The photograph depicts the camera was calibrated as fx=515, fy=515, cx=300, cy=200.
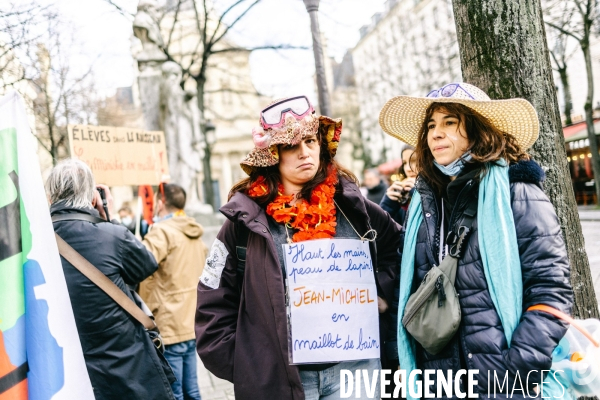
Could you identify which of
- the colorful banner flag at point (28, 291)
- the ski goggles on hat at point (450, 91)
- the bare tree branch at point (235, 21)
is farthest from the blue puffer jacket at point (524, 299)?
the bare tree branch at point (235, 21)

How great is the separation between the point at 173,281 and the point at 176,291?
0.29 ft

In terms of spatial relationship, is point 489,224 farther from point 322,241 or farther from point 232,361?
point 232,361

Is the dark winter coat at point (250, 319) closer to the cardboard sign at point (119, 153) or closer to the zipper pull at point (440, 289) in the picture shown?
the zipper pull at point (440, 289)

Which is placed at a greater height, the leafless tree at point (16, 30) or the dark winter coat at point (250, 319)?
the leafless tree at point (16, 30)

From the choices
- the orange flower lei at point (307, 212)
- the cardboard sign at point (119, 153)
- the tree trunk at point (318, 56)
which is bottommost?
the orange flower lei at point (307, 212)

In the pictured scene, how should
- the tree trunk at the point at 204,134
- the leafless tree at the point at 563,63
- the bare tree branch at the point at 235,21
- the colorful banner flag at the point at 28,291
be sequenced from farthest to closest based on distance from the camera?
the leafless tree at the point at 563,63 < the tree trunk at the point at 204,134 < the bare tree branch at the point at 235,21 < the colorful banner flag at the point at 28,291

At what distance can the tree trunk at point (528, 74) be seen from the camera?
2730 millimetres

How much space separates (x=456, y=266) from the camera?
6.65 feet

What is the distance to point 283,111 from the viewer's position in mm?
2396

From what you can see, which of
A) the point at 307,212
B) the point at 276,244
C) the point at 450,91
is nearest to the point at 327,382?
the point at 276,244

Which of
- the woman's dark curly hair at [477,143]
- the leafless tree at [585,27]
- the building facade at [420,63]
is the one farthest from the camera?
the building facade at [420,63]

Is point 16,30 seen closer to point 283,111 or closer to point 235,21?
point 283,111

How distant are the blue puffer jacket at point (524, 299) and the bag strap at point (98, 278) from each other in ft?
5.54

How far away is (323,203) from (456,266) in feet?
2.24
